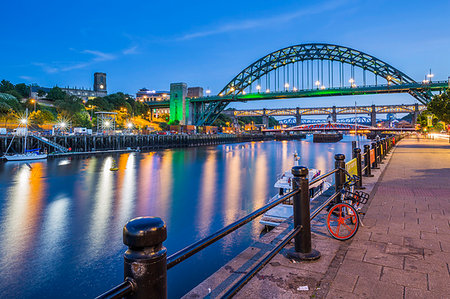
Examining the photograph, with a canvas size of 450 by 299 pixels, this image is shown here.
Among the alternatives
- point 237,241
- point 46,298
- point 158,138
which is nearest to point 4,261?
point 46,298

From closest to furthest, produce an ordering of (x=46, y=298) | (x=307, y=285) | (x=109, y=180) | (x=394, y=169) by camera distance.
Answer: (x=307, y=285) → (x=46, y=298) → (x=394, y=169) → (x=109, y=180)

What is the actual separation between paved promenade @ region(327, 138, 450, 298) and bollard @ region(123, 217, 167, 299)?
234cm

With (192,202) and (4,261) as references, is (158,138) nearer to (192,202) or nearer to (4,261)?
(192,202)

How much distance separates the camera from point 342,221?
16.9 ft

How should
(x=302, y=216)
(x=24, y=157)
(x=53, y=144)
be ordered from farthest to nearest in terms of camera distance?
(x=53, y=144), (x=24, y=157), (x=302, y=216)

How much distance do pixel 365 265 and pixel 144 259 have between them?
11.3 ft

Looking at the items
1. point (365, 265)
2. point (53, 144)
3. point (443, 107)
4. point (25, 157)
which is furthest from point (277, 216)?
point (53, 144)

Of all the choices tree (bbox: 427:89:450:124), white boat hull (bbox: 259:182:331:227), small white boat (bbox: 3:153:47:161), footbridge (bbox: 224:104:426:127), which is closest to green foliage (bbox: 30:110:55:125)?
small white boat (bbox: 3:153:47:161)

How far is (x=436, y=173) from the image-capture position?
1259 centimetres

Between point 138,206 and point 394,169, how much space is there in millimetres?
13258

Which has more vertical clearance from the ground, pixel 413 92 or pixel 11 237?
pixel 413 92

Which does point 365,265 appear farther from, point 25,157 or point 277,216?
point 25,157

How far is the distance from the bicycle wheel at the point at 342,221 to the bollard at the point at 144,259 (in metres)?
3.83

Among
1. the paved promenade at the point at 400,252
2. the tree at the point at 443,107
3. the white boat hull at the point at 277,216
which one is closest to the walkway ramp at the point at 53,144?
the white boat hull at the point at 277,216
